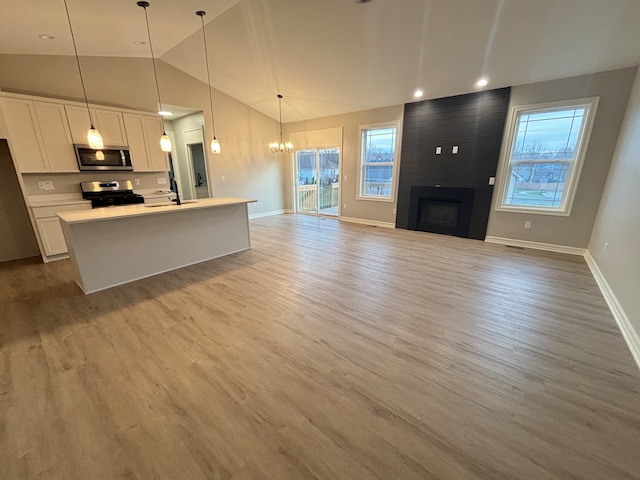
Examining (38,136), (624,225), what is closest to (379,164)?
(624,225)

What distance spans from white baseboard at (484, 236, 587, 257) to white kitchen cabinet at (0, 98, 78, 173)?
759 centimetres

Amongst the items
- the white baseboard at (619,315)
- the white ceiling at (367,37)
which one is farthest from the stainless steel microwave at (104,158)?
the white baseboard at (619,315)

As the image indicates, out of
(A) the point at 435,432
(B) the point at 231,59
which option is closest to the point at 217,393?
(A) the point at 435,432

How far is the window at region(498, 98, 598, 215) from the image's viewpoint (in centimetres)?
400

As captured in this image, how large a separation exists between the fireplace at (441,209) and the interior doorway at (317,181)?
221 centimetres

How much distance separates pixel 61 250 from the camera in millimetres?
4082

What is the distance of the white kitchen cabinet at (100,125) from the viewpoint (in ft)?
13.4

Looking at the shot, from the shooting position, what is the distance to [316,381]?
1.74m

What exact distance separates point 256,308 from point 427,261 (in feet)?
8.96

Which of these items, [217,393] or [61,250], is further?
[61,250]

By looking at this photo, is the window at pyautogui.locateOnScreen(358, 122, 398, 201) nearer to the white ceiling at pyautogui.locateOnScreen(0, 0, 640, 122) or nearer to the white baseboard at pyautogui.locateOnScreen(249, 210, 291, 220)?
the white ceiling at pyautogui.locateOnScreen(0, 0, 640, 122)

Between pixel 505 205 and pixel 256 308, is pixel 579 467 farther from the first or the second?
pixel 505 205

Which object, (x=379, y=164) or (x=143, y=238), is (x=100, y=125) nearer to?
Result: (x=143, y=238)

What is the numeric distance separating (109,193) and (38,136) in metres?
1.13
